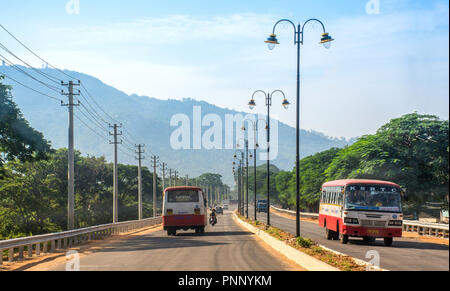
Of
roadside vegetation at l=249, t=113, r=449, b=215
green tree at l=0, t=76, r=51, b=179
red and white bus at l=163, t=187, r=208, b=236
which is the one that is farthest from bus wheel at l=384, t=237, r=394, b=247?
green tree at l=0, t=76, r=51, b=179

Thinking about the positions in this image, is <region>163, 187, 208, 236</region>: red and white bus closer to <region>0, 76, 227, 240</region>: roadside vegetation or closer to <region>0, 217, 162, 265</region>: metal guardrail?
<region>0, 217, 162, 265</region>: metal guardrail

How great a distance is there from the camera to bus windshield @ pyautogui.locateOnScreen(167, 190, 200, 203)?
125 feet

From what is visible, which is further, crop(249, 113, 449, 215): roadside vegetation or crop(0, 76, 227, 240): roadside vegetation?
crop(249, 113, 449, 215): roadside vegetation

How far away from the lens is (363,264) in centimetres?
1599

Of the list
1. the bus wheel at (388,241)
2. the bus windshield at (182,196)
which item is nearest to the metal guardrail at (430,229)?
the bus wheel at (388,241)

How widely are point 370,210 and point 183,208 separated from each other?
1445 centimetres

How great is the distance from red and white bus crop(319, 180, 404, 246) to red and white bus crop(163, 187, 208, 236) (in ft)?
39.4

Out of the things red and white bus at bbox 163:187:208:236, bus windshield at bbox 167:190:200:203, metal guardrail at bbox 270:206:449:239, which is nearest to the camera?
metal guardrail at bbox 270:206:449:239

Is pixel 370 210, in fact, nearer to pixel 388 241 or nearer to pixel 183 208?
pixel 388 241

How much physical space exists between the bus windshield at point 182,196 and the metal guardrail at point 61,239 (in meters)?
5.00

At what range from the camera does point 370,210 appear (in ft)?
87.4

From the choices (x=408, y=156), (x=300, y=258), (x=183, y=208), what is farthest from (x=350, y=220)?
(x=408, y=156)
